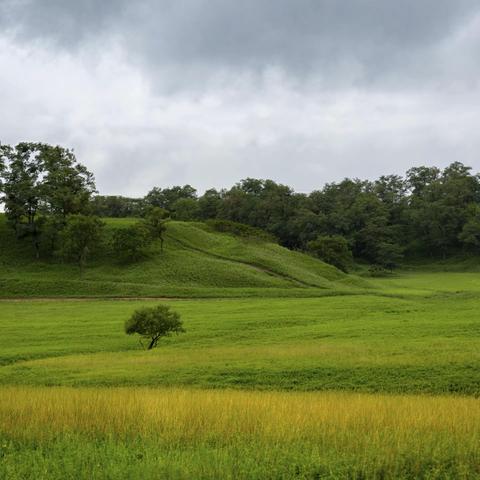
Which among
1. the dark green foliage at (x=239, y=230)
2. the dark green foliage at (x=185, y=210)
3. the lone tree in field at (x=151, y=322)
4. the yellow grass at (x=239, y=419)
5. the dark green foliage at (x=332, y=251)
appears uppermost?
the dark green foliage at (x=185, y=210)

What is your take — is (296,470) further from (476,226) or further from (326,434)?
(476,226)

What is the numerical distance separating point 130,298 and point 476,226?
10068 cm

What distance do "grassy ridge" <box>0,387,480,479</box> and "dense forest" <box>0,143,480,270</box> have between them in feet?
224

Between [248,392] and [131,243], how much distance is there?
67.9 metres

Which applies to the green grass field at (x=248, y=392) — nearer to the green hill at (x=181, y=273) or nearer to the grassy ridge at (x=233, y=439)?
the grassy ridge at (x=233, y=439)

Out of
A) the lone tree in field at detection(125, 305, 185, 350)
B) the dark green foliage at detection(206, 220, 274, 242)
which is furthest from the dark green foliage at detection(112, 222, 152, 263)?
the lone tree in field at detection(125, 305, 185, 350)

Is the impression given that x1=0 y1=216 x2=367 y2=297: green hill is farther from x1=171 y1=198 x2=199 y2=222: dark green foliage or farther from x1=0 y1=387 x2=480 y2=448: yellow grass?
x1=171 y1=198 x2=199 y2=222: dark green foliage

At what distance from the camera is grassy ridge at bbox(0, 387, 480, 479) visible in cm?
819

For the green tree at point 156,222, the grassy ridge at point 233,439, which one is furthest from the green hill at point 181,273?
the grassy ridge at point 233,439

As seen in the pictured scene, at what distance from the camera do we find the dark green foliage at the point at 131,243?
83688mm

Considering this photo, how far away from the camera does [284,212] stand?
508ft

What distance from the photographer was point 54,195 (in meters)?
87.8

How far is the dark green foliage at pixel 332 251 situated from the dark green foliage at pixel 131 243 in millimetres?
41606

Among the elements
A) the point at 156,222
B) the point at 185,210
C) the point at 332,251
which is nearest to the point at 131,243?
the point at 156,222
